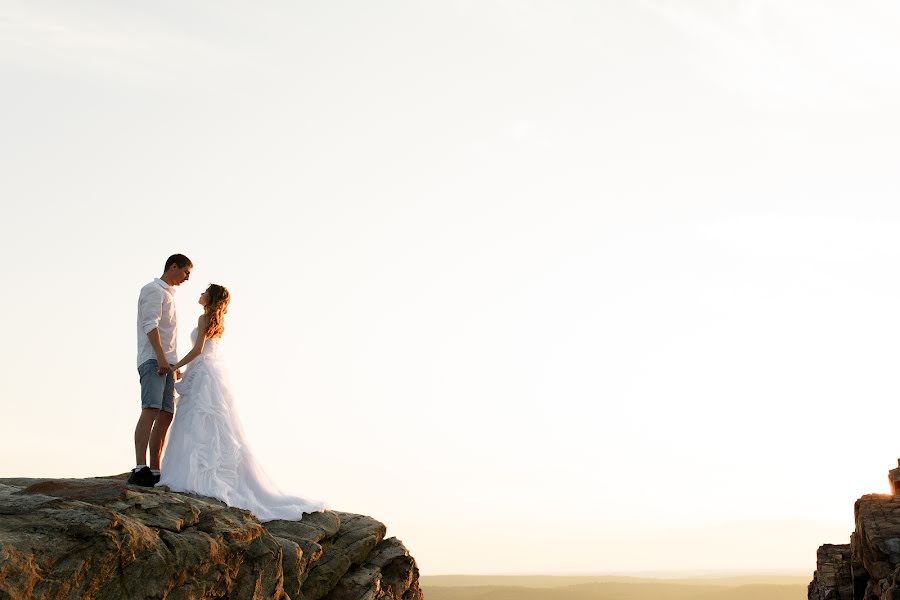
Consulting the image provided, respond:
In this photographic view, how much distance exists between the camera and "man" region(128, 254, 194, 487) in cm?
1925

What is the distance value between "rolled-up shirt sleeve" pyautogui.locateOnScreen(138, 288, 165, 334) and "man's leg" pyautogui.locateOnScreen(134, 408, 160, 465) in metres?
1.51

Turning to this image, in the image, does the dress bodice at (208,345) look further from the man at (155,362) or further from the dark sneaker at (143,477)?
the dark sneaker at (143,477)

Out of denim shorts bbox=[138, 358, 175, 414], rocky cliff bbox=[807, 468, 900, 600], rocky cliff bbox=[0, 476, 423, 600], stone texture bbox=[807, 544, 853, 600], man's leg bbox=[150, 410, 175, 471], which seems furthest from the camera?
stone texture bbox=[807, 544, 853, 600]

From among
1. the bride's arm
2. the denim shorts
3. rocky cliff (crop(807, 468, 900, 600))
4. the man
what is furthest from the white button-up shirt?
rocky cliff (crop(807, 468, 900, 600))

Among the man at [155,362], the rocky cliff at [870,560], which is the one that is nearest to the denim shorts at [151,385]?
the man at [155,362]

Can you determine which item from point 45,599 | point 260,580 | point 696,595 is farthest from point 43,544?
point 696,595

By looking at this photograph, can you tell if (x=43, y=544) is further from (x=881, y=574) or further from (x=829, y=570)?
(x=829, y=570)

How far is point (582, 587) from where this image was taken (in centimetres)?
15350

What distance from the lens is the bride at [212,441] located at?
19750 mm

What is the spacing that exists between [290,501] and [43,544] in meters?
6.83

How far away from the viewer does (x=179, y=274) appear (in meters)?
19.6

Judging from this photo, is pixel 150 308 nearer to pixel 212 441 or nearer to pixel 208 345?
pixel 208 345

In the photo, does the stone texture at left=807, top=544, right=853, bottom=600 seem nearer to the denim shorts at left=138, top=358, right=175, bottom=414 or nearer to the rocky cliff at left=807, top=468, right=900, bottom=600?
the rocky cliff at left=807, top=468, right=900, bottom=600

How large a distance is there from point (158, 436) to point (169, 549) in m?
3.33
